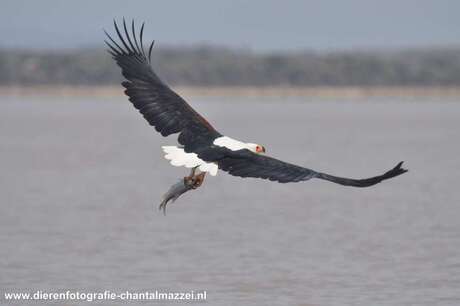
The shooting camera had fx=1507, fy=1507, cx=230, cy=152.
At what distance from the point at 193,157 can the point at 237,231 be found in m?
5.43

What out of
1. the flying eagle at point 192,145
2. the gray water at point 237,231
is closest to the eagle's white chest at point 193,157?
the flying eagle at point 192,145

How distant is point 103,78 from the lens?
120625 mm

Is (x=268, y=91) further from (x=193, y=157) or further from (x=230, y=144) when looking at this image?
(x=193, y=157)

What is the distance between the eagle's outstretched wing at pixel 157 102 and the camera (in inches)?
557

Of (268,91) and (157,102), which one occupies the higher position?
(268,91)

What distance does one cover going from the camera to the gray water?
14.8m

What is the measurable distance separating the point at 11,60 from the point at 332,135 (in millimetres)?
88117

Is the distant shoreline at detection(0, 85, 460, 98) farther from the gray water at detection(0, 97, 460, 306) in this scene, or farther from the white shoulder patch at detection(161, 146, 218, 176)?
the white shoulder patch at detection(161, 146, 218, 176)

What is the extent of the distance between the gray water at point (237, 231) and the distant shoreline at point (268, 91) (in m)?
72.5

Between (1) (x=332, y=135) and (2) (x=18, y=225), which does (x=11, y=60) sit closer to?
(1) (x=332, y=135)

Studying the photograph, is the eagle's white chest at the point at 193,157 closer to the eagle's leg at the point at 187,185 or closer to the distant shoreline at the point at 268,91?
the eagle's leg at the point at 187,185

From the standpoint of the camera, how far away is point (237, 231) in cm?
1873

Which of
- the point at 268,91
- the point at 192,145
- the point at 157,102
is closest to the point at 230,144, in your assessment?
the point at 192,145

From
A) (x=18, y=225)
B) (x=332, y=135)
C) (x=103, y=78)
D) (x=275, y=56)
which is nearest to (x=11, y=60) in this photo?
(x=103, y=78)
